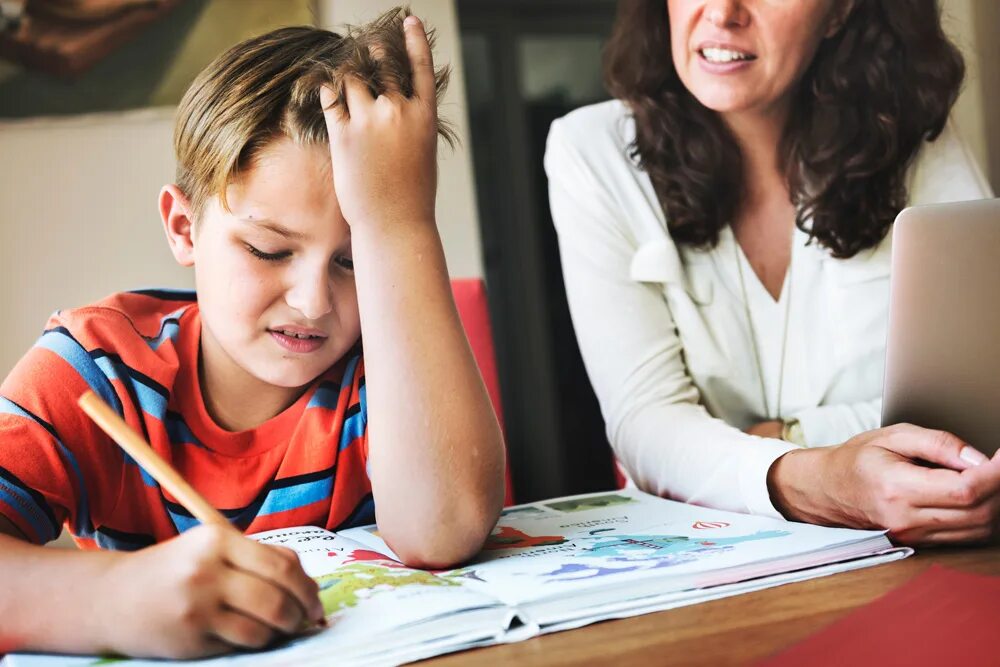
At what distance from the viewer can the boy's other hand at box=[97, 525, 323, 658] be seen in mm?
498

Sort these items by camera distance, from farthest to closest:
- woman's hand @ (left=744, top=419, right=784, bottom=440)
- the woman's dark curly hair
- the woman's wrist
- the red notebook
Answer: the woman's dark curly hair → woman's hand @ (left=744, top=419, right=784, bottom=440) → the woman's wrist → the red notebook

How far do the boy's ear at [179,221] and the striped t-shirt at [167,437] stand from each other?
0.24 ft

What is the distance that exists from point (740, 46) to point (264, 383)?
0.69 m

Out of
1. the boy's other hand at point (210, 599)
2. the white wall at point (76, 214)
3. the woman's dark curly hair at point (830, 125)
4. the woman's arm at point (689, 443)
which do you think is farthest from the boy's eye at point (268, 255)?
the white wall at point (76, 214)

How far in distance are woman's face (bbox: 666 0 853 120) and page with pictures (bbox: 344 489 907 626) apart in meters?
0.57

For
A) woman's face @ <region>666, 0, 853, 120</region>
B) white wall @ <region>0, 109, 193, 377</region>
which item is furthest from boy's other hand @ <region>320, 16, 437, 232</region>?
white wall @ <region>0, 109, 193, 377</region>

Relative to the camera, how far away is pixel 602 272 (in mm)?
1154

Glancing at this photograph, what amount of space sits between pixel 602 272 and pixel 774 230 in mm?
271

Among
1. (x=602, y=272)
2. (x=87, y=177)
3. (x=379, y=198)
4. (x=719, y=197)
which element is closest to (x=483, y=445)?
(x=379, y=198)

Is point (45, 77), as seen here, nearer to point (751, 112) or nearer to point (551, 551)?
point (751, 112)

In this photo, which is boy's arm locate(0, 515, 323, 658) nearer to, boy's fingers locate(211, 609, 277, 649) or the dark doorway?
boy's fingers locate(211, 609, 277, 649)

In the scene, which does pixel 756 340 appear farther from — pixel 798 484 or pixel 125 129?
pixel 125 129

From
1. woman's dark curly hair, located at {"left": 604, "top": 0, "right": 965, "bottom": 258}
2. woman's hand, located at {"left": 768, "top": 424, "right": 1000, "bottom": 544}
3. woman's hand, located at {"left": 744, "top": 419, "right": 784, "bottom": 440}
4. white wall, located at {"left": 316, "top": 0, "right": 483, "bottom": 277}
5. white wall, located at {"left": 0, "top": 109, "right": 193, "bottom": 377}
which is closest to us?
woman's hand, located at {"left": 768, "top": 424, "right": 1000, "bottom": 544}

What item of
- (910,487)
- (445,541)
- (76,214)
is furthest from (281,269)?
(76,214)
